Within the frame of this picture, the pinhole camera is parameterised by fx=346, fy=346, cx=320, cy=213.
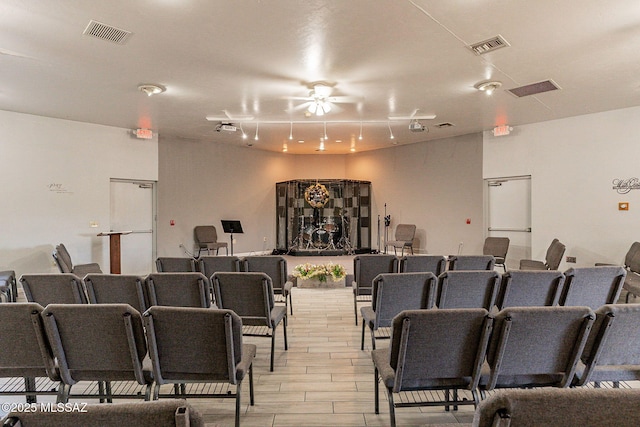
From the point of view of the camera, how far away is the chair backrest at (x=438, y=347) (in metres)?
1.86

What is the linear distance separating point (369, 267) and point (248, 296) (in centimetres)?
160

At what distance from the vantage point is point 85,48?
3830mm

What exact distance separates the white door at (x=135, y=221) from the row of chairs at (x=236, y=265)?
452cm

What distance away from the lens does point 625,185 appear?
6.11 metres

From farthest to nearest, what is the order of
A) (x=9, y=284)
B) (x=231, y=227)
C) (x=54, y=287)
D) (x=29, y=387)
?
(x=231, y=227), (x=9, y=284), (x=54, y=287), (x=29, y=387)

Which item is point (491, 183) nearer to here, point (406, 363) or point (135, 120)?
point (406, 363)

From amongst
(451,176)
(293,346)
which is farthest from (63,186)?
(451,176)

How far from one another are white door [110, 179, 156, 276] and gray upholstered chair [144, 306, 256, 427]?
22.6ft

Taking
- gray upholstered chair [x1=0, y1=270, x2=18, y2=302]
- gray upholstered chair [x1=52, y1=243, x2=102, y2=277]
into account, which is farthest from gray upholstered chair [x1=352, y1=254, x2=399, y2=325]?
gray upholstered chair [x1=0, y1=270, x2=18, y2=302]

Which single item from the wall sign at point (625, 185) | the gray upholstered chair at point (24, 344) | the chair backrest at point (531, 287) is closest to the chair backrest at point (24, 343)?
the gray upholstered chair at point (24, 344)

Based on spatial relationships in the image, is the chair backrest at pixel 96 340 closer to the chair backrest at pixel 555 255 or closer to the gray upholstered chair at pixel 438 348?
the gray upholstered chair at pixel 438 348

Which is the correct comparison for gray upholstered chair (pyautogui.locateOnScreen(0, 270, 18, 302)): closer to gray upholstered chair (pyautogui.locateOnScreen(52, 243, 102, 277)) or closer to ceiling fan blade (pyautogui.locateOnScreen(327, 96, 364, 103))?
gray upholstered chair (pyautogui.locateOnScreen(52, 243, 102, 277))

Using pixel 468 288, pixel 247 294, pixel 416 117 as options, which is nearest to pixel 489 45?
pixel 468 288

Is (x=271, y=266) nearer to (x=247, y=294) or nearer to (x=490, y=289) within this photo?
(x=247, y=294)
